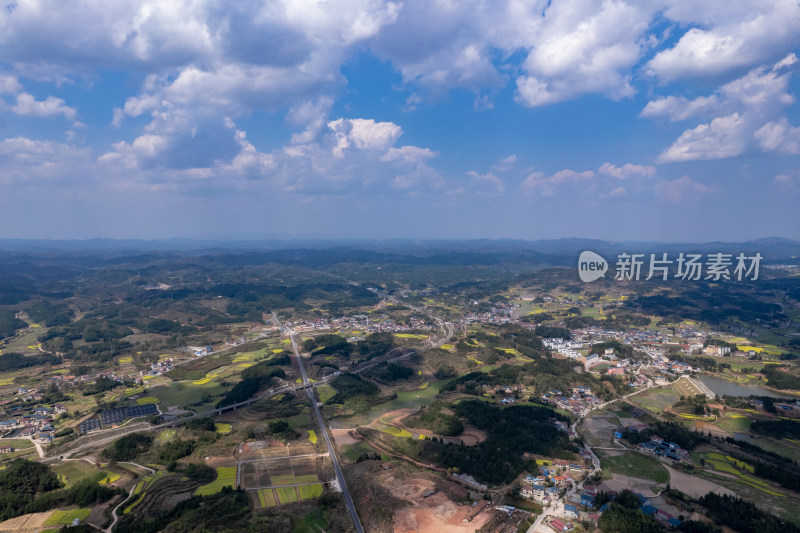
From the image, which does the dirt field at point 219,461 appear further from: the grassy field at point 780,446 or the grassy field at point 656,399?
the grassy field at point 780,446

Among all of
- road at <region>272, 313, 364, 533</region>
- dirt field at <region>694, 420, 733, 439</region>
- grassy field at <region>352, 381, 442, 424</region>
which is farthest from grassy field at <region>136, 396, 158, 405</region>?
dirt field at <region>694, 420, 733, 439</region>

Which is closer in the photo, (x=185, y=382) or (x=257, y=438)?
(x=257, y=438)

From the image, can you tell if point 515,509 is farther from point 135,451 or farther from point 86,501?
point 135,451

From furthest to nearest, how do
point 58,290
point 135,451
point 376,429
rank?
point 58,290 → point 376,429 → point 135,451

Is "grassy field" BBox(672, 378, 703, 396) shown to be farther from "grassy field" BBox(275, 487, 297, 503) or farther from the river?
"grassy field" BBox(275, 487, 297, 503)

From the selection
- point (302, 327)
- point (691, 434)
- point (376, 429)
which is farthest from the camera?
point (302, 327)

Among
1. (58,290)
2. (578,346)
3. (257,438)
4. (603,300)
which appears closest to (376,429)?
(257,438)

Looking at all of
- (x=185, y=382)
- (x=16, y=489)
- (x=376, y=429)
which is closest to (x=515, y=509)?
(x=376, y=429)
